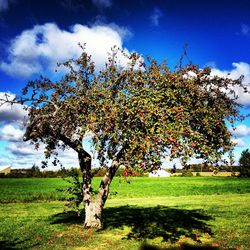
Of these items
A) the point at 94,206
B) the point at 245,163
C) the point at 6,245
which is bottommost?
the point at 6,245

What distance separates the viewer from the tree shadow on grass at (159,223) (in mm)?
17922

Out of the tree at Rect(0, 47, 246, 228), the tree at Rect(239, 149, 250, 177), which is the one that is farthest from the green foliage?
the tree at Rect(239, 149, 250, 177)

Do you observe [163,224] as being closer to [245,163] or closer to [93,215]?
[93,215]

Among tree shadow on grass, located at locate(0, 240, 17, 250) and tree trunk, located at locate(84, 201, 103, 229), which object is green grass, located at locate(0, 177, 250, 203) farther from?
tree shadow on grass, located at locate(0, 240, 17, 250)

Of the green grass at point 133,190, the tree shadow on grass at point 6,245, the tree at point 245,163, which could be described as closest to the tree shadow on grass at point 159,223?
the green grass at point 133,190

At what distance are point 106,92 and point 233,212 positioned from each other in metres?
15.4

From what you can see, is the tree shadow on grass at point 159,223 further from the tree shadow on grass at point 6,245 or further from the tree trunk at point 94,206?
the tree shadow on grass at point 6,245

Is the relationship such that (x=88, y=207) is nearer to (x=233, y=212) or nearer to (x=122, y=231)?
(x=122, y=231)

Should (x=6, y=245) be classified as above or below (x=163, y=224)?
→ below

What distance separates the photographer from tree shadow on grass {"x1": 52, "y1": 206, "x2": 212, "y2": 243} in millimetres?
Result: 17922

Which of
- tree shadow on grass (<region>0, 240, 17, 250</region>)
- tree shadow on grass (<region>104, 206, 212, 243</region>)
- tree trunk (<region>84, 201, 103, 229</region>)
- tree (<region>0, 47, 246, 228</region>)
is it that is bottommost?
tree shadow on grass (<region>0, 240, 17, 250</region>)

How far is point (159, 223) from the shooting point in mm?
21656

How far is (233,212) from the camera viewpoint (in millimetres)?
25672

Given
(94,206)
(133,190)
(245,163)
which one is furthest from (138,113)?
(245,163)
